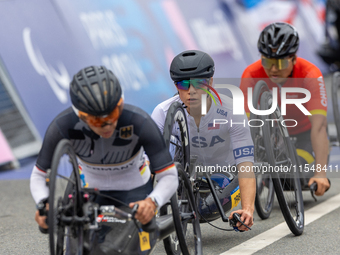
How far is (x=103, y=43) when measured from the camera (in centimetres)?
1145

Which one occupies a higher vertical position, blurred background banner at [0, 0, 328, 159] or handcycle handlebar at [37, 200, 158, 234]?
handcycle handlebar at [37, 200, 158, 234]

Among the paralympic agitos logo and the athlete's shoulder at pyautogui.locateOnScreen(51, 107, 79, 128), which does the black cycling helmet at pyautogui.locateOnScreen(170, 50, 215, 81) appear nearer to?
the paralympic agitos logo

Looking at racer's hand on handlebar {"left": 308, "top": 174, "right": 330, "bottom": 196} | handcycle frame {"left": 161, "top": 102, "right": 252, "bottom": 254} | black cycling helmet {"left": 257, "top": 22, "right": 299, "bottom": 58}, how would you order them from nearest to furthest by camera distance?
handcycle frame {"left": 161, "top": 102, "right": 252, "bottom": 254}
racer's hand on handlebar {"left": 308, "top": 174, "right": 330, "bottom": 196}
black cycling helmet {"left": 257, "top": 22, "right": 299, "bottom": 58}

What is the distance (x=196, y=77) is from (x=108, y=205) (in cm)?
139

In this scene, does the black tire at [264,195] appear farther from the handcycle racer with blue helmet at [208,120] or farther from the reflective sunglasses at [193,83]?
the reflective sunglasses at [193,83]

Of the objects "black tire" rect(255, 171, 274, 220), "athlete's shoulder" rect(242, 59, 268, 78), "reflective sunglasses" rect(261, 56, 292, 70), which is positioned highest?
"reflective sunglasses" rect(261, 56, 292, 70)

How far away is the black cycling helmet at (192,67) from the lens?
4.61 meters

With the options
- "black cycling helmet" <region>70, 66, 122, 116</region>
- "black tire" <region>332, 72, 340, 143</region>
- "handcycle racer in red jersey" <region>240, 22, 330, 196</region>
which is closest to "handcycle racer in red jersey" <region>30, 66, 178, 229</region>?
"black cycling helmet" <region>70, 66, 122, 116</region>

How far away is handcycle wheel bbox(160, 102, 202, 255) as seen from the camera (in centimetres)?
402

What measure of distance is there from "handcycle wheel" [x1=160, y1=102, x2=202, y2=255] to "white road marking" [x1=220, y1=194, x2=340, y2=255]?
438 millimetres

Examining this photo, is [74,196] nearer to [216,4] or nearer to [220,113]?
[220,113]

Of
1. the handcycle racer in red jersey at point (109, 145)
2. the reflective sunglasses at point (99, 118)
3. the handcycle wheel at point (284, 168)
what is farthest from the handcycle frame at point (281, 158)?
the reflective sunglasses at point (99, 118)

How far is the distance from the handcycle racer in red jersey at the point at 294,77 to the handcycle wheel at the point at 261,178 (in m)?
0.48

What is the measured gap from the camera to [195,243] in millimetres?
4414
